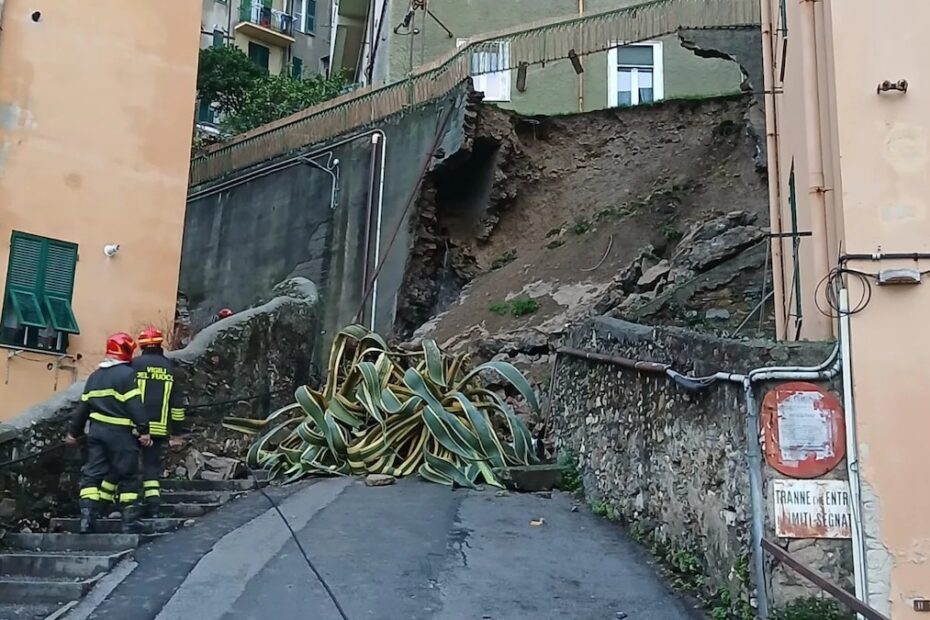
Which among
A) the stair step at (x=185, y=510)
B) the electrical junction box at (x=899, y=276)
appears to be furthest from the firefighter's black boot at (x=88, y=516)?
the electrical junction box at (x=899, y=276)

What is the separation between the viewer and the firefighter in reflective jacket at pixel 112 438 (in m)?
8.13

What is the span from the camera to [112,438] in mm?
8211

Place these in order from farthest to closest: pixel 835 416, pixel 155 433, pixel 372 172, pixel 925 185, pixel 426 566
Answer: pixel 372 172
pixel 155 433
pixel 426 566
pixel 925 185
pixel 835 416

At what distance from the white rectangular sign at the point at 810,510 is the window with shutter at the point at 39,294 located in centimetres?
1043

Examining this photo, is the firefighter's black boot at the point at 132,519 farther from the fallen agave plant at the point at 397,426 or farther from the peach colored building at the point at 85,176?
the peach colored building at the point at 85,176

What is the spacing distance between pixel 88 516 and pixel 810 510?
553 centimetres

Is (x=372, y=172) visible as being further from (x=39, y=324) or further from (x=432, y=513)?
(x=432, y=513)

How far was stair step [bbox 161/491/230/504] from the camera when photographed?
366 inches

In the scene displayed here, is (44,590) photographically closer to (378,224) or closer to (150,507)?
(150,507)

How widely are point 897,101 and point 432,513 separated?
16.8 feet

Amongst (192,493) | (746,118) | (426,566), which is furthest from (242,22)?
(426,566)

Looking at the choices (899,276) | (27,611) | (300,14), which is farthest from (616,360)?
(300,14)

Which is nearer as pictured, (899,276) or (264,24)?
(899,276)

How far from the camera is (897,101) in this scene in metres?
6.54
